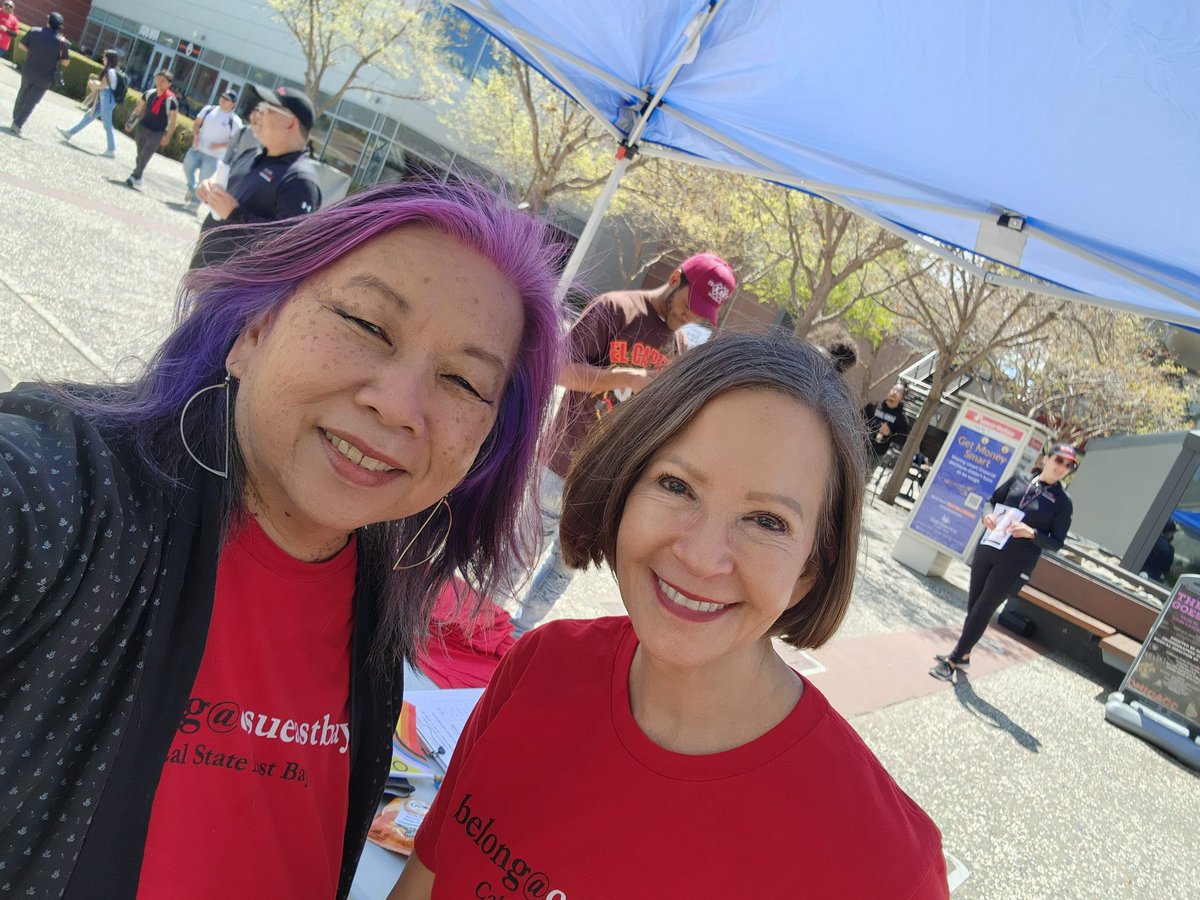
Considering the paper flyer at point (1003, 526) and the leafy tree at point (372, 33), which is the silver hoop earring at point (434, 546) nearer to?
the paper flyer at point (1003, 526)

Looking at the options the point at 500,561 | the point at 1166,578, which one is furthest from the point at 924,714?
the point at 1166,578

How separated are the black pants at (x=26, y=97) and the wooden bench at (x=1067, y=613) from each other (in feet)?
53.3

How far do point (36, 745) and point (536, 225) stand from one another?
1.16 m

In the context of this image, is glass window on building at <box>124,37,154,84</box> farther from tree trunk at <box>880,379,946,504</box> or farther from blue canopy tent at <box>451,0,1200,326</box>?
blue canopy tent at <box>451,0,1200,326</box>

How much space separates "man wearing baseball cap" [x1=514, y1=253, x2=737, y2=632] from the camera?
11.9ft

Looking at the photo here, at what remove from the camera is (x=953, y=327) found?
1533cm

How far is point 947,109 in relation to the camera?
3088 millimetres

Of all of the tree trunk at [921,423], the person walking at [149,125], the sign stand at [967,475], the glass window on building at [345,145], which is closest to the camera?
the sign stand at [967,475]

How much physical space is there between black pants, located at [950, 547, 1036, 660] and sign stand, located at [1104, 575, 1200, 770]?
1.72 metres

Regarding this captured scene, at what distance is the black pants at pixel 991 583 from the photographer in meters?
6.86

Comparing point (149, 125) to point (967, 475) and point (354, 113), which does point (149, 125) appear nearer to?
point (967, 475)

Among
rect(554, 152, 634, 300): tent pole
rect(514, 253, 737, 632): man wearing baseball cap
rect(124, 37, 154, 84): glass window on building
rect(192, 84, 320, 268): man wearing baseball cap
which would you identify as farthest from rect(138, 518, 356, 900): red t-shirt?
rect(124, 37, 154, 84): glass window on building

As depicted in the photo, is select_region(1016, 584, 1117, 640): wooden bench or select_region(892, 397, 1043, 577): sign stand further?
select_region(892, 397, 1043, 577): sign stand

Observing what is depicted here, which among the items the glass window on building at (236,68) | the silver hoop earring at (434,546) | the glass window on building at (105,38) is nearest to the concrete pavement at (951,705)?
the silver hoop earring at (434,546)
